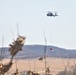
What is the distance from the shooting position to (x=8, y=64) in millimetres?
4832

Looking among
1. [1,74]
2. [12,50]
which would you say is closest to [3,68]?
[1,74]

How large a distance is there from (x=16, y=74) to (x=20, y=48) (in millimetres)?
1604

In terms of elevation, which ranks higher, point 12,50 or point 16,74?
point 12,50

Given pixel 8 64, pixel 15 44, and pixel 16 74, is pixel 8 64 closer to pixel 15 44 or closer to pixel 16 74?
pixel 15 44

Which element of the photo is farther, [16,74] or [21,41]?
[16,74]

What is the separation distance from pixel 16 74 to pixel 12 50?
157 cm

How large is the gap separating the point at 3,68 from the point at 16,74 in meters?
1.25

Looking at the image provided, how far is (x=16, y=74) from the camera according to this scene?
613 cm

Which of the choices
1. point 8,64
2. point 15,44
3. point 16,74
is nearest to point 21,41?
point 15,44

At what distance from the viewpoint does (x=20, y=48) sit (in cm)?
462

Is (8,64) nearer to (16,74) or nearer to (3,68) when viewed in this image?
(3,68)

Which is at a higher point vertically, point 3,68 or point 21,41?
point 21,41

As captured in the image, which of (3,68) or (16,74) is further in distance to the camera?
(16,74)

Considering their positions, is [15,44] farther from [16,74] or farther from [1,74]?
[16,74]
